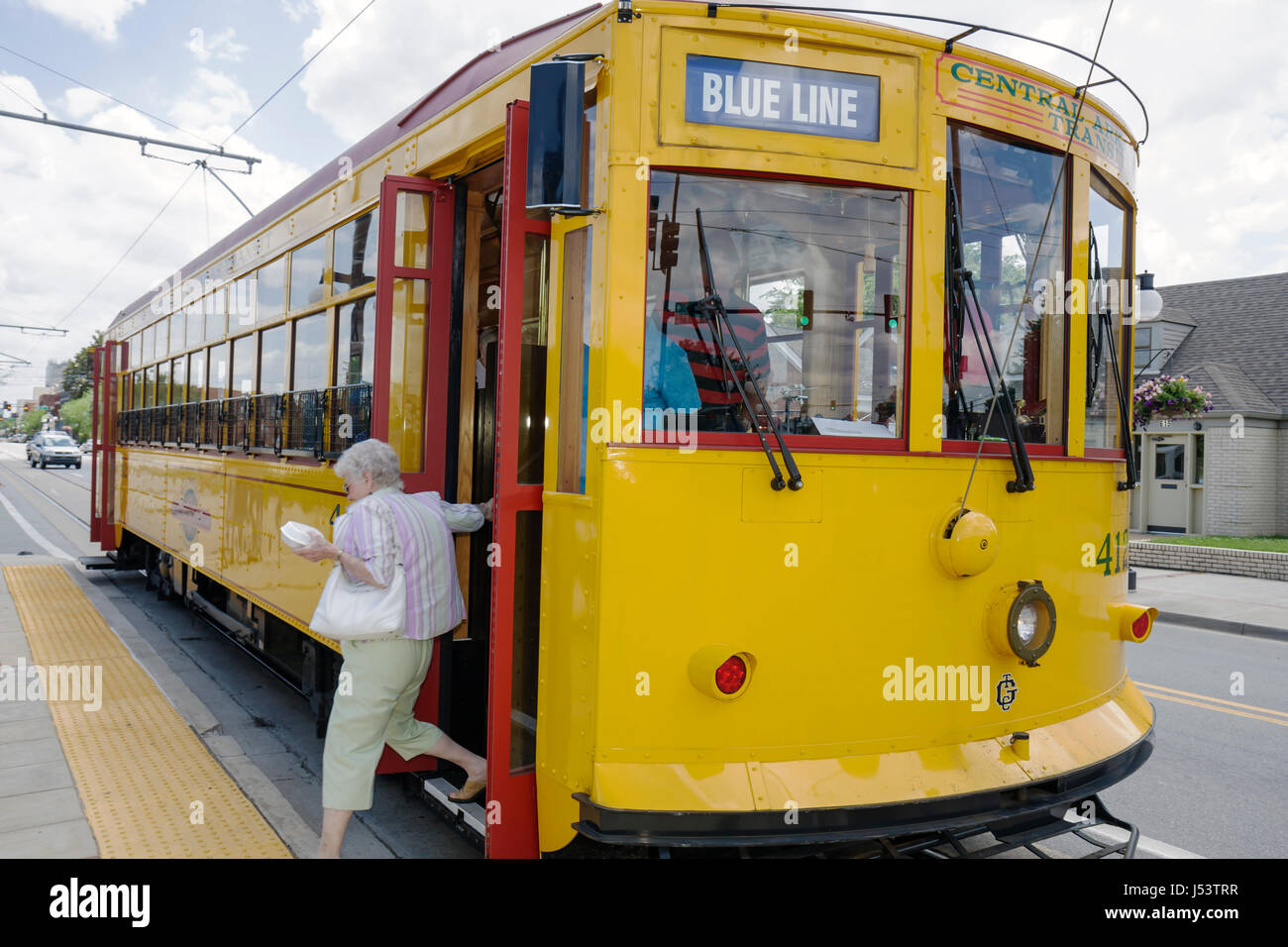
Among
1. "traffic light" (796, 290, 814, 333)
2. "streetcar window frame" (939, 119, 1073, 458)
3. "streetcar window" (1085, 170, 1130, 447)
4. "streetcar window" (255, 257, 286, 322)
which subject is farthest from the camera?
"streetcar window" (255, 257, 286, 322)

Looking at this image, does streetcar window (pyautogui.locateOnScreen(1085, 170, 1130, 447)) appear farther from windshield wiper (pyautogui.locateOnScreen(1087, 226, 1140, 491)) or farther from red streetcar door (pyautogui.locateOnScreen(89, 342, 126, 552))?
red streetcar door (pyautogui.locateOnScreen(89, 342, 126, 552))

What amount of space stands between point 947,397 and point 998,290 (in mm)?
471

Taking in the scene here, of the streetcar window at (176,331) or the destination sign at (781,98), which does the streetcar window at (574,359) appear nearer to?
the destination sign at (781,98)

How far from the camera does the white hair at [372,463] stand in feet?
11.9

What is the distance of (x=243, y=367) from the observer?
6.21m

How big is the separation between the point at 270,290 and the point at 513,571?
344 cm

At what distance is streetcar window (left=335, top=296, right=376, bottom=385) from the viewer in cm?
427

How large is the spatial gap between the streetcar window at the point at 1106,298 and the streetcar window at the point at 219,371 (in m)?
5.26

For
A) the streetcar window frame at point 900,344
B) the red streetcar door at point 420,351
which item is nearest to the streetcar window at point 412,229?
the red streetcar door at point 420,351

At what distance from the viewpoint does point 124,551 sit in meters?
11.2

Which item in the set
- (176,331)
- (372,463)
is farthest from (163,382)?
(372,463)

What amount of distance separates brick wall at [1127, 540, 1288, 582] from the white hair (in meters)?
13.5

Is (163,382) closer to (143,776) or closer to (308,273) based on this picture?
(308,273)

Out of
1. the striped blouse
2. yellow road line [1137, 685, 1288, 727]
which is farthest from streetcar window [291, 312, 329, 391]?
yellow road line [1137, 685, 1288, 727]
